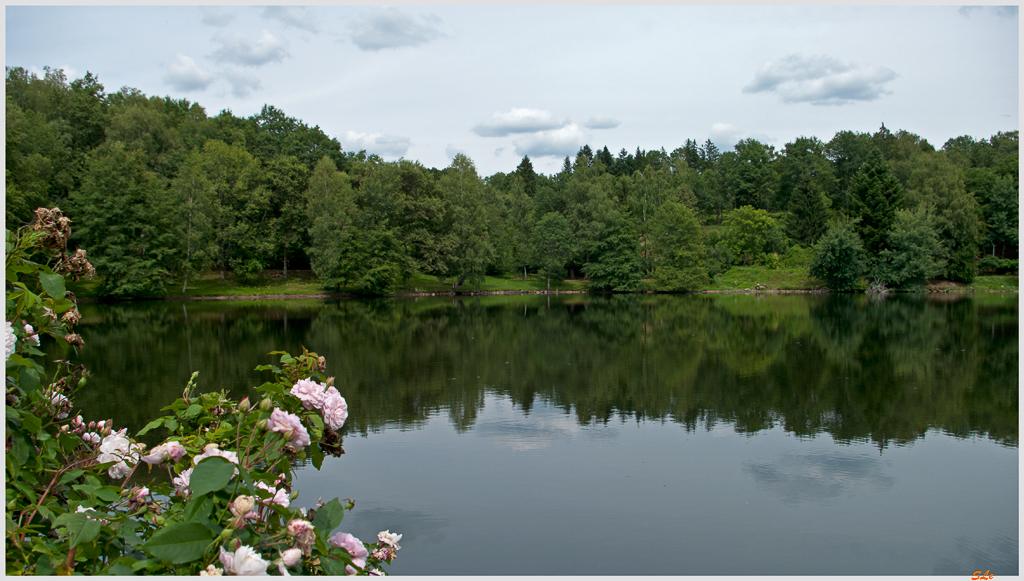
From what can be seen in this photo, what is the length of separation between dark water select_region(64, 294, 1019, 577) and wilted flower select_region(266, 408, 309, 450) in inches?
145

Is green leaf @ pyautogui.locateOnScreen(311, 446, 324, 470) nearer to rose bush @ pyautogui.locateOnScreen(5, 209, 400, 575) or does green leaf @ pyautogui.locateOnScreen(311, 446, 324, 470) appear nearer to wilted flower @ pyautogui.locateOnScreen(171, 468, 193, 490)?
rose bush @ pyautogui.locateOnScreen(5, 209, 400, 575)

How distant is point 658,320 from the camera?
85.7 feet

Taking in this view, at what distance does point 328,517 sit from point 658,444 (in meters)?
7.09

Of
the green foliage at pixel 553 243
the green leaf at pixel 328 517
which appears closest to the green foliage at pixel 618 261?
the green foliage at pixel 553 243

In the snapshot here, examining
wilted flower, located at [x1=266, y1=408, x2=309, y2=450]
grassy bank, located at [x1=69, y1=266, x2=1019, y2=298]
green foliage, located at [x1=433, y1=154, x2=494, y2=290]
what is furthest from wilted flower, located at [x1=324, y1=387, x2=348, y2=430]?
grassy bank, located at [x1=69, y1=266, x2=1019, y2=298]

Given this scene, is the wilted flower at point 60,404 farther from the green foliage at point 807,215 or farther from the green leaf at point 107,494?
the green foliage at point 807,215

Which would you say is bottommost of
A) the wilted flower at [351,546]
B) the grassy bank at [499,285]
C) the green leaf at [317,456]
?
the grassy bank at [499,285]

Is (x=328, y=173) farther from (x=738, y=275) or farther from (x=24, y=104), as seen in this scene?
(x=738, y=275)

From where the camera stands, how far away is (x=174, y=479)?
2.45m

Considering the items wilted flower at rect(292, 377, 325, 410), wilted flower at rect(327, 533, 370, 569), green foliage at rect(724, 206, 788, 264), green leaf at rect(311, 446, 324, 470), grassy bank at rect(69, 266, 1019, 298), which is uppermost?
green foliage at rect(724, 206, 788, 264)

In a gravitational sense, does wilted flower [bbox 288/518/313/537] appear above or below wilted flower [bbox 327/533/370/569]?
above

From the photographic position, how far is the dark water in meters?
5.64

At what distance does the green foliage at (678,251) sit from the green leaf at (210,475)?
47389 mm

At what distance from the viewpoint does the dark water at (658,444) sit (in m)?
5.64
